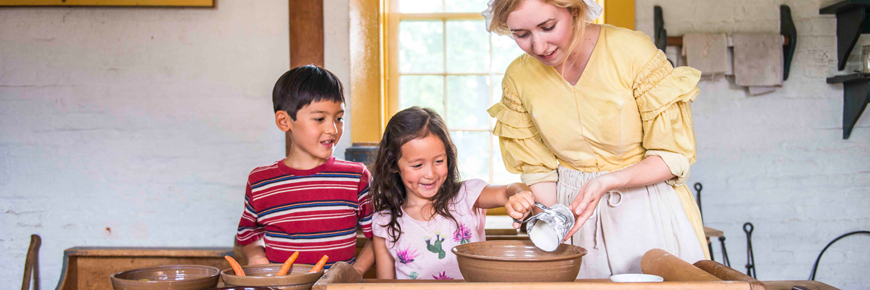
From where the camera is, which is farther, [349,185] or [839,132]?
[839,132]

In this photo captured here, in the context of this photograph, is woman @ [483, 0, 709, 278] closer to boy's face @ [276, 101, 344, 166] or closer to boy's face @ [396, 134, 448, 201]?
boy's face @ [396, 134, 448, 201]

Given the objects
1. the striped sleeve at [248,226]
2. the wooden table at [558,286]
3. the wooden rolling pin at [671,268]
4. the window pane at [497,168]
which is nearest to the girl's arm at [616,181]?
the wooden rolling pin at [671,268]

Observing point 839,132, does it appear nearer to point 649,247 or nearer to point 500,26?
point 649,247

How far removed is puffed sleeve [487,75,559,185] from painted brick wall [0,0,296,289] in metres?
1.56

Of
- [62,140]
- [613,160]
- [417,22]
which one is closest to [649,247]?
[613,160]

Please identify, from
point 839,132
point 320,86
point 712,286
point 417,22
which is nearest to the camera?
point 712,286

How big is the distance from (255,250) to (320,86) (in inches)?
18.7

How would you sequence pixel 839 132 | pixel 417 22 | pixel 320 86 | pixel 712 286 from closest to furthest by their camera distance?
1. pixel 712 286
2. pixel 320 86
3. pixel 839 132
4. pixel 417 22

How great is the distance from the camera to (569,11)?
3.92 feet

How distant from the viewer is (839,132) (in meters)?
2.62

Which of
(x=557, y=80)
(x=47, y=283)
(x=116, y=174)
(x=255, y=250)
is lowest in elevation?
(x=47, y=283)

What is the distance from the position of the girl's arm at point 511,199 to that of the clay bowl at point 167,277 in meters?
0.53

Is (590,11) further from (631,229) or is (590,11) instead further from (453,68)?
(453,68)

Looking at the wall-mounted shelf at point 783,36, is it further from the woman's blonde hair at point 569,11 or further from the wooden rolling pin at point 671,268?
the wooden rolling pin at point 671,268
